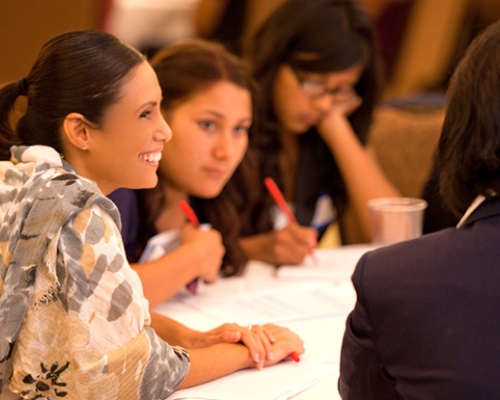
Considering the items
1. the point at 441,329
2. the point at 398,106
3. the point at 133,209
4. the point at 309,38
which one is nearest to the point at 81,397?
the point at 441,329

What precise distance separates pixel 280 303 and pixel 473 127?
2.27ft

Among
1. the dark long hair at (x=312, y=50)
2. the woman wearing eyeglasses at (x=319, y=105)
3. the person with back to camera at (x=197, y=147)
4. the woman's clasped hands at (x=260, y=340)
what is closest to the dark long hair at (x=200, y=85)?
the person with back to camera at (x=197, y=147)

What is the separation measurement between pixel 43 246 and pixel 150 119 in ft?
0.92

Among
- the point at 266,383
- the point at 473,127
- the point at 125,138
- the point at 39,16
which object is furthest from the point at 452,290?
the point at 39,16

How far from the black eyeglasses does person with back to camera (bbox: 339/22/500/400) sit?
47.1 inches

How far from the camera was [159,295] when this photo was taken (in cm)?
141

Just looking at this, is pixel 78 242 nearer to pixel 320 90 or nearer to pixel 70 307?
pixel 70 307

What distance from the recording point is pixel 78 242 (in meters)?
0.94

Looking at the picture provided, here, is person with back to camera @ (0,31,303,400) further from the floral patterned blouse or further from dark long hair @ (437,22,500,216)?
dark long hair @ (437,22,500,216)

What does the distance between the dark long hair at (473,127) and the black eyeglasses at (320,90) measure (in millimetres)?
1175

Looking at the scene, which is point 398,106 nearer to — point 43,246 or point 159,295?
point 159,295

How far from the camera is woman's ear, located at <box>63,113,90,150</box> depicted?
1.06m

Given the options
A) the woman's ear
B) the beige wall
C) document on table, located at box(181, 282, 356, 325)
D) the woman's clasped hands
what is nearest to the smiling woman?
the woman's ear

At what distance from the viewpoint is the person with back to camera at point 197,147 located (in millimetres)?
1587
